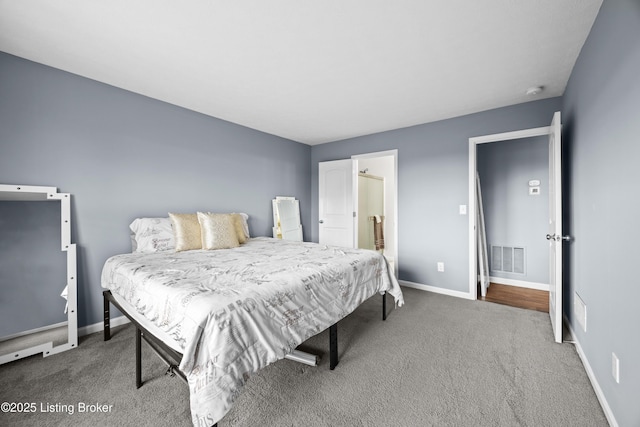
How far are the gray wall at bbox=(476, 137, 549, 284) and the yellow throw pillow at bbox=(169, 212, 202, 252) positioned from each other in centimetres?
422

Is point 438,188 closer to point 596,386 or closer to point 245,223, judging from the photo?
point 596,386

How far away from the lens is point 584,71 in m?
1.97

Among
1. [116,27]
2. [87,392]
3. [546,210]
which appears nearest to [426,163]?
[546,210]

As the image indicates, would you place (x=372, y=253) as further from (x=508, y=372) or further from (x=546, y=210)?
(x=546, y=210)

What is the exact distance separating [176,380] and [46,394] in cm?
77

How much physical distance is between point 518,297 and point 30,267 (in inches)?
208

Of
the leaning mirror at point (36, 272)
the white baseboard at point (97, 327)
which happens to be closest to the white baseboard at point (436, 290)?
the white baseboard at point (97, 327)

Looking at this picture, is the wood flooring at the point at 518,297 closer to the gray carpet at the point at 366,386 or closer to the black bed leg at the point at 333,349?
the gray carpet at the point at 366,386

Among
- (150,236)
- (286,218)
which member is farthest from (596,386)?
(286,218)

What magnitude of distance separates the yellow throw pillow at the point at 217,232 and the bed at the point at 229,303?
32 centimetres

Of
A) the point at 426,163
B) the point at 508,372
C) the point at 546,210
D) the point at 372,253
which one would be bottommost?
the point at 508,372

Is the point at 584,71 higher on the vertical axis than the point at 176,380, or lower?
higher

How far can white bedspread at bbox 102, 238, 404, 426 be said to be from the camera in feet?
3.79

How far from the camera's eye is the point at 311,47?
2.04 meters
